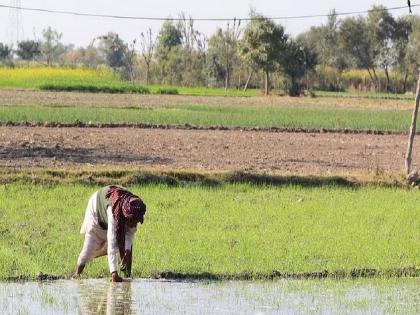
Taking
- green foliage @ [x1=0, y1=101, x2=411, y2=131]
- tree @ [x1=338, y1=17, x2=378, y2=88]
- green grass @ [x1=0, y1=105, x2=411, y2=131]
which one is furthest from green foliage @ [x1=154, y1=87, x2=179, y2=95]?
tree @ [x1=338, y1=17, x2=378, y2=88]

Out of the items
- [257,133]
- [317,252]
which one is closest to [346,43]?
[257,133]

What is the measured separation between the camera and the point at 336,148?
22078 mm

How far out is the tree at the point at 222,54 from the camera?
6512 centimetres

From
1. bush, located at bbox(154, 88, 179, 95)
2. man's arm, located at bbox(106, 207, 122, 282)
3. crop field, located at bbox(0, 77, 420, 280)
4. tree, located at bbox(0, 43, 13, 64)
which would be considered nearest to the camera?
man's arm, located at bbox(106, 207, 122, 282)

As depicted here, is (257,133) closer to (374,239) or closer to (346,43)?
(374,239)

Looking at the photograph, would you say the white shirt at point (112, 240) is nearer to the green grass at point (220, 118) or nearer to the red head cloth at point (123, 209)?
the red head cloth at point (123, 209)

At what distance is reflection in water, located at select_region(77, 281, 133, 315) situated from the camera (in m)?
8.27

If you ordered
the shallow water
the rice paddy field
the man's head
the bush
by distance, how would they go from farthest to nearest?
the bush
the rice paddy field
the man's head
the shallow water

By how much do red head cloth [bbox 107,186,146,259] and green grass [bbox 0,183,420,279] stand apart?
99 cm

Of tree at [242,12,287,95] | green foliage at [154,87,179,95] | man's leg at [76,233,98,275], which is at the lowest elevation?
green foliage at [154,87,179,95]

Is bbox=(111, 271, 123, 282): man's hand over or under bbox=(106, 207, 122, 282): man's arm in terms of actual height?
under

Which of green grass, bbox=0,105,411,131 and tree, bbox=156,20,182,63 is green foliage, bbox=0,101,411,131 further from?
tree, bbox=156,20,182,63

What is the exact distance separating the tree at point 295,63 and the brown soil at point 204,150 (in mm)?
28535

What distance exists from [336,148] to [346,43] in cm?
5444
